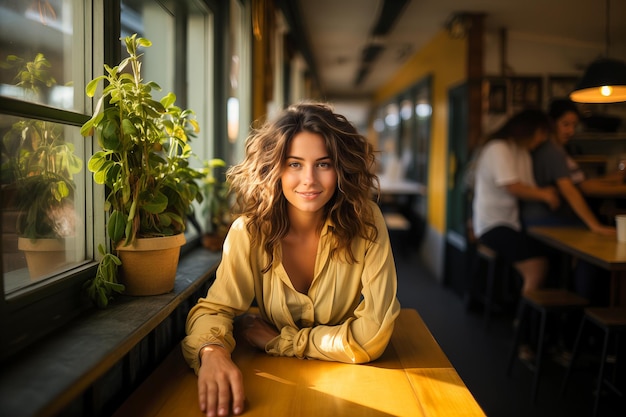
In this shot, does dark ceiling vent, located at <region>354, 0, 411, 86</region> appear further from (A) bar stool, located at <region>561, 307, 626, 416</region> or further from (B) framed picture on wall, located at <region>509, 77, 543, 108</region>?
(A) bar stool, located at <region>561, 307, 626, 416</region>

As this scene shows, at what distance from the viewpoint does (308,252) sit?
1.68 meters

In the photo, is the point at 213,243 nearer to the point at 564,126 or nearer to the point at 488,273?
the point at 564,126

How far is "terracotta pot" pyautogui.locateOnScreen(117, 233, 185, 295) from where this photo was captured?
1.49m

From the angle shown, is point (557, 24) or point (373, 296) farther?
point (557, 24)

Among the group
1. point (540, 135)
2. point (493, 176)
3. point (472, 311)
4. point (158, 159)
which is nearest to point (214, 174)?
point (158, 159)

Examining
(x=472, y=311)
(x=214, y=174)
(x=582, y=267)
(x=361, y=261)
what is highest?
(x=214, y=174)

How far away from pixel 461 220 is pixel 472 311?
0.99m

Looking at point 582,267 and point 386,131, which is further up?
point 386,131

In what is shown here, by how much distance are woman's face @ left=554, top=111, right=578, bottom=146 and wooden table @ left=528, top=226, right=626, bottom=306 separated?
741 millimetres

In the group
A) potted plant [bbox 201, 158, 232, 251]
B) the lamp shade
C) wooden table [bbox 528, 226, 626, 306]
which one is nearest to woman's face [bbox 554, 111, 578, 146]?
the lamp shade

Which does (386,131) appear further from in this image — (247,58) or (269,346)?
(269,346)

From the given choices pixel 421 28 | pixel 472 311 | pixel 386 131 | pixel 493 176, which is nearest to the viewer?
pixel 493 176

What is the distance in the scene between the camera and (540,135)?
3.82 metres

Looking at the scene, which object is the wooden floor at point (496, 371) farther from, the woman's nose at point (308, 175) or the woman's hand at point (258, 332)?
the woman's nose at point (308, 175)
